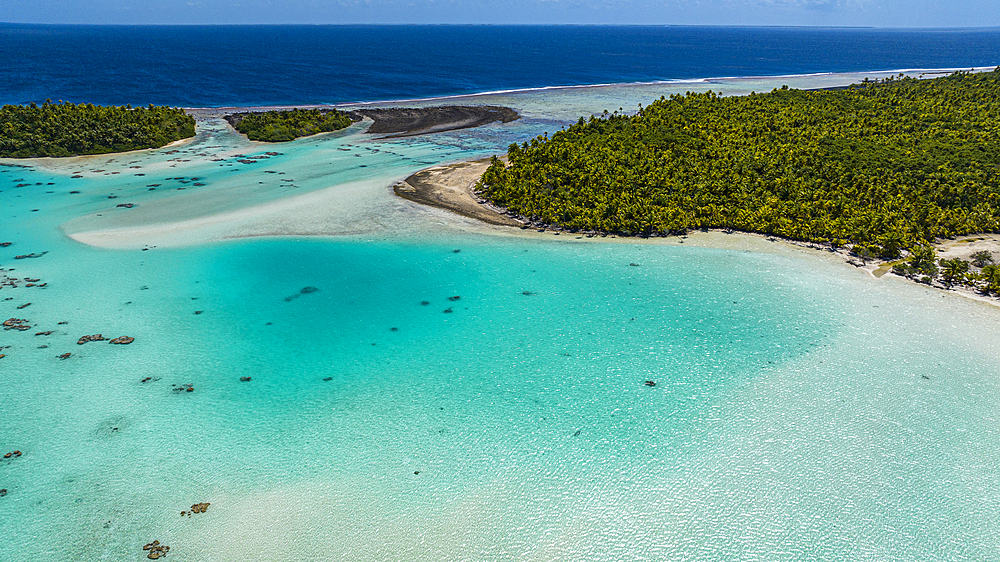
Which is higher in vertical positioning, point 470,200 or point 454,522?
point 470,200

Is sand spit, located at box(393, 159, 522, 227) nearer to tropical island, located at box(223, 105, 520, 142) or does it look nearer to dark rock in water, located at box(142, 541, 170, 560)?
tropical island, located at box(223, 105, 520, 142)


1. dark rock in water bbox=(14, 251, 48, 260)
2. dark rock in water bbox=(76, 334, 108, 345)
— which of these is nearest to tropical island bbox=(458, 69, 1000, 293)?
dark rock in water bbox=(76, 334, 108, 345)

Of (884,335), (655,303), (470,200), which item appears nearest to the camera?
(884,335)

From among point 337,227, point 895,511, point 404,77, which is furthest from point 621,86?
point 895,511

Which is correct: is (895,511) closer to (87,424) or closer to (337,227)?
(87,424)

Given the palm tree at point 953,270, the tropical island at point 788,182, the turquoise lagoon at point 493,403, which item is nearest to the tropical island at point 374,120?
the tropical island at point 788,182

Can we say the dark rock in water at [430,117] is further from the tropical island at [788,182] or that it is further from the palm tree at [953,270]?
the palm tree at [953,270]

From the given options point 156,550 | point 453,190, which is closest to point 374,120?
point 453,190
